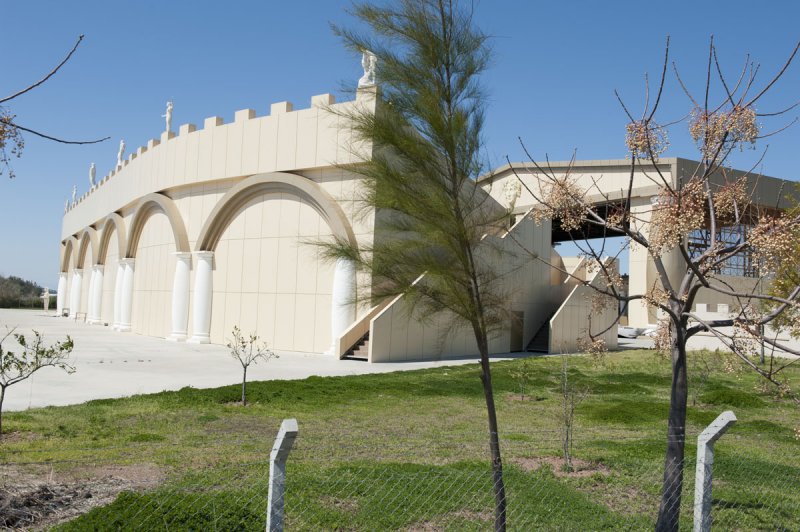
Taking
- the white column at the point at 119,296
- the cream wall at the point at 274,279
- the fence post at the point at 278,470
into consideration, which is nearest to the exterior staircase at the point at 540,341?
the cream wall at the point at 274,279

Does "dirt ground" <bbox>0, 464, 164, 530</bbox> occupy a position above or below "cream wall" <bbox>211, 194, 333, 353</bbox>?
below

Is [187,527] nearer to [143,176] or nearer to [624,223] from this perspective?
[624,223]

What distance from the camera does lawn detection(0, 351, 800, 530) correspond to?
522 centimetres

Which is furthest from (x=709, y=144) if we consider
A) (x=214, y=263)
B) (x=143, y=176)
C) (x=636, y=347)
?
(x=143, y=176)

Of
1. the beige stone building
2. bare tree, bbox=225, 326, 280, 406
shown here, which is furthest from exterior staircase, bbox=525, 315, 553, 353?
bare tree, bbox=225, 326, 280, 406

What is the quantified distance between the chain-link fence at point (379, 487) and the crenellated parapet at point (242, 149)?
1077 centimetres

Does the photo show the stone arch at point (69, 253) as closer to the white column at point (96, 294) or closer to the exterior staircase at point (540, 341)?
the white column at point (96, 294)

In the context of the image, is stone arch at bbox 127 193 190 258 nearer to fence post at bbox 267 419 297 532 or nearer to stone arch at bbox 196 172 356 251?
stone arch at bbox 196 172 356 251

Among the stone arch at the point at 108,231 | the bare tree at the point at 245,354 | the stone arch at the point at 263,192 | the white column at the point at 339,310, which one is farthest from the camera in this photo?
the stone arch at the point at 108,231

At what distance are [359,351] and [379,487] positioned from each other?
13.0 m

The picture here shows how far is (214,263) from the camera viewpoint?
78.0ft

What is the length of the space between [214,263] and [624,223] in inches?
825

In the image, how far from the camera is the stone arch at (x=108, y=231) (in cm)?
3284

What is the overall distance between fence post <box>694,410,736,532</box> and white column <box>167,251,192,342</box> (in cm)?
2222
